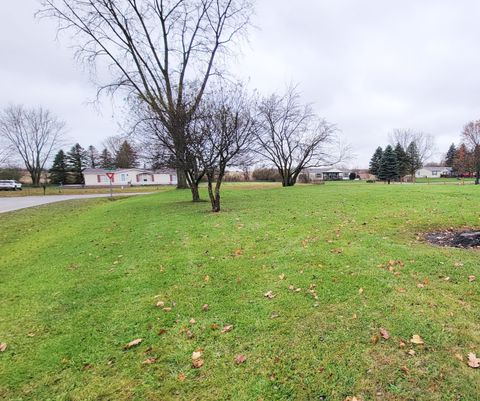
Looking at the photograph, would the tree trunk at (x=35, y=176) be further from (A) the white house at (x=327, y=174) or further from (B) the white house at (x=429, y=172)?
(B) the white house at (x=429, y=172)

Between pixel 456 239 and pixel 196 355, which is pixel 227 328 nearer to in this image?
pixel 196 355

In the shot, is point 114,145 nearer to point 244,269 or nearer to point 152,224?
point 152,224

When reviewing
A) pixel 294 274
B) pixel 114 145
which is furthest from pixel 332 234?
pixel 114 145

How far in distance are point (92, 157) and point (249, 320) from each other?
7068 centimetres

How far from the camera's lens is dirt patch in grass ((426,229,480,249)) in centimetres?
509

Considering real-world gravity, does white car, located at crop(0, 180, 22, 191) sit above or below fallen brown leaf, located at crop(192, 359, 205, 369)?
above

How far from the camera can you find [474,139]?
3628cm

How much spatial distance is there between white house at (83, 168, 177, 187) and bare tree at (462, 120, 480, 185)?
A: 42066mm

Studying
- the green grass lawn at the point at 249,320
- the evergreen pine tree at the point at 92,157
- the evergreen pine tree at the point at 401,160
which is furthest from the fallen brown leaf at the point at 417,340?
the evergreen pine tree at the point at 92,157

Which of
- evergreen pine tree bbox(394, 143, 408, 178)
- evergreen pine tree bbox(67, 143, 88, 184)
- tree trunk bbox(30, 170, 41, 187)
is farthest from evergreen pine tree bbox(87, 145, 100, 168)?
evergreen pine tree bbox(394, 143, 408, 178)

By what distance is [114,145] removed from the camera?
69.2m

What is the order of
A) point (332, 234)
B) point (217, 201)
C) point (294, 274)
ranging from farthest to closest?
point (217, 201), point (332, 234), point (294, 274)

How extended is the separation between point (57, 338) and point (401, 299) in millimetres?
3709

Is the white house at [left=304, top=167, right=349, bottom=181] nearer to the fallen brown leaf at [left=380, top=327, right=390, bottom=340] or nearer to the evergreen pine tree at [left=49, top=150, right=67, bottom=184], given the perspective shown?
the evergreen pine tree at [left=49, top=150, right=67, bottom=184]
